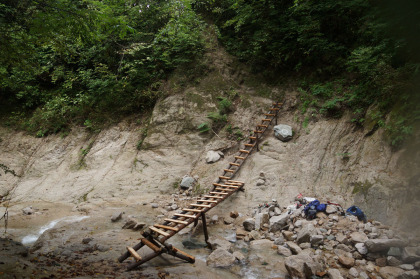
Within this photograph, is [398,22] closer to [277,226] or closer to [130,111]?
[277,226]

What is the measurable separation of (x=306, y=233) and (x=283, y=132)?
456 cm

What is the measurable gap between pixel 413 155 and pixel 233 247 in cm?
523

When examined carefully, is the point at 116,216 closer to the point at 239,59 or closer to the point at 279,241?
the point at 279,241

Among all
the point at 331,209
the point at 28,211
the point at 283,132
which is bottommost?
the point at 28,211

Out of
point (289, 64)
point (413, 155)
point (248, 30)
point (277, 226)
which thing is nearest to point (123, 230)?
point (277, 226)

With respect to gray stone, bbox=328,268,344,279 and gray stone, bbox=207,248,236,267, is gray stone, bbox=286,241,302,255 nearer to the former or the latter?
gray stone, bbox=328,268,344,279

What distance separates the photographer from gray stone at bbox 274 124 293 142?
9537 millimetres

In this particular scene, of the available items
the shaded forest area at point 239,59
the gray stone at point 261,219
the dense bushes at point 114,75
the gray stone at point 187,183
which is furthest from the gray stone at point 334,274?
the dense bushes at point 114,75

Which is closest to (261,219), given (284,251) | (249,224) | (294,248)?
(249,224)

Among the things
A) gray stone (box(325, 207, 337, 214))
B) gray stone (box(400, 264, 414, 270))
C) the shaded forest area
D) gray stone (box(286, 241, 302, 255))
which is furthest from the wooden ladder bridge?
gray stone (box(400, 264, 414, 270))

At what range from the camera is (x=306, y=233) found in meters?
5.89

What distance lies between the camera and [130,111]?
41.2ft

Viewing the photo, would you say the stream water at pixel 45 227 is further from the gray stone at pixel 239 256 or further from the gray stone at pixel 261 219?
the gray stone at pixel 261 219

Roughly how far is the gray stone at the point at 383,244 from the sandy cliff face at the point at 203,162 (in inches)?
36.2
